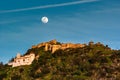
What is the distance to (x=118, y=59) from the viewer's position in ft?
606

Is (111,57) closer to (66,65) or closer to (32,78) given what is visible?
(66,65)

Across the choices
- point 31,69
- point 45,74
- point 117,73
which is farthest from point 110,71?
point 31,69

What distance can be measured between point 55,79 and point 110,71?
2225 cm

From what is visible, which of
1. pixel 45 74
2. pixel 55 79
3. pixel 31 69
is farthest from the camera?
pixel 31 69

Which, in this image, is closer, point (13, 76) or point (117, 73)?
point (117, 73)

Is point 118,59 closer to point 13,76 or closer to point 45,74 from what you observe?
point 45,74

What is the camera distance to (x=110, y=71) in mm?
173625

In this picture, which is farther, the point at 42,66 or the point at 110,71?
the point at 42,66

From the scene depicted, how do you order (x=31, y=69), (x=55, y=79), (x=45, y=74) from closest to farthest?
(x=55, y=79), (x=45, y=74), (x=31, y=69)

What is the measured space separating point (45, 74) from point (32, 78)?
19.3 ft

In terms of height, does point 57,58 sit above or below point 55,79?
above

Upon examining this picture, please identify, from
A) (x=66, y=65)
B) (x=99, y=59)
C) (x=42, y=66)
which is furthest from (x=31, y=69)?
(x=99, y=59)

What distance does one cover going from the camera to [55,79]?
173 m

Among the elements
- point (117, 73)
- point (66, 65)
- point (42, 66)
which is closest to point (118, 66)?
point (117, 73)
